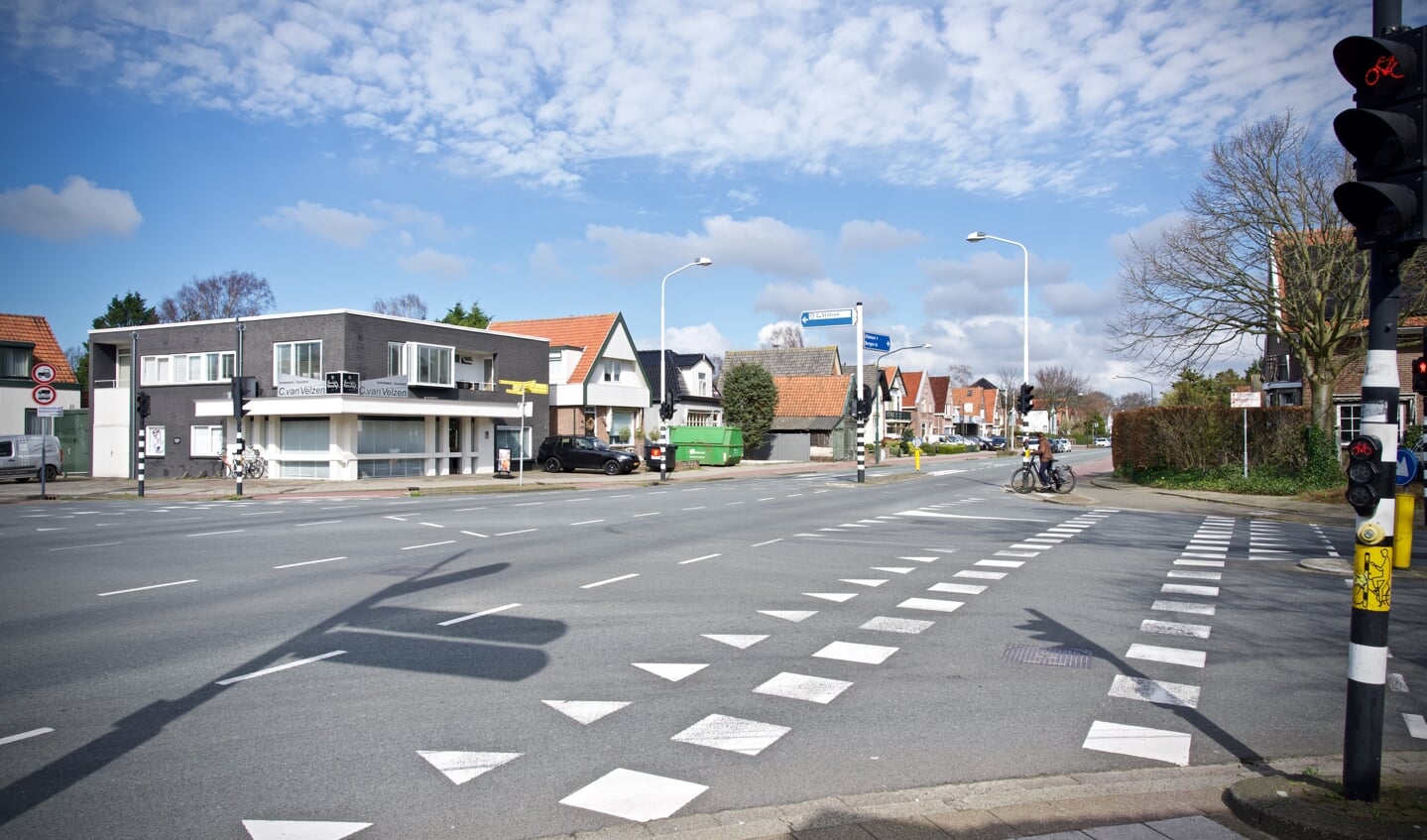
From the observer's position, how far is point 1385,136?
13.7ft

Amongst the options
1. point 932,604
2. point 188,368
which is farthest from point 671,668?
point 188,368

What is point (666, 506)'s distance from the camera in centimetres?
2170

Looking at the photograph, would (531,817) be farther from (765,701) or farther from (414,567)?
(414,567)

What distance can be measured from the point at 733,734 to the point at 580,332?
44.1 m

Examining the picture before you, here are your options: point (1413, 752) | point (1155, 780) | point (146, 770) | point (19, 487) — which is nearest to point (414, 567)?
point (146, 770)

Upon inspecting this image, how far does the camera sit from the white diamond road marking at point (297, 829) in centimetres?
397

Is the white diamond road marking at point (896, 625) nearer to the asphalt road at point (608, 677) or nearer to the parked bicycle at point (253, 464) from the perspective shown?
the asphalt road at point (608, 677)

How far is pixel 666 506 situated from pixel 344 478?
1744 cm

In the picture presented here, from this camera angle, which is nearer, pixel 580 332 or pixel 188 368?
pixel 188 368

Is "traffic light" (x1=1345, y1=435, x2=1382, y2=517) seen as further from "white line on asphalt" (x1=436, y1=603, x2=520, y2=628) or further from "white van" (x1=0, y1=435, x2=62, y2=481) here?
"white van" (x1=0, y1=435, x2=62, y2=481)

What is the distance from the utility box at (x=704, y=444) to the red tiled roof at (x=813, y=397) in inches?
578

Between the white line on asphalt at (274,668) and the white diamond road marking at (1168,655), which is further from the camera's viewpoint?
the white diamond road marking at (1168,655)

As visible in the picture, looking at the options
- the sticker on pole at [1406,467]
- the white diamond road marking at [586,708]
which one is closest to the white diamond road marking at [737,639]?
the white diamond road marking at [586,708]

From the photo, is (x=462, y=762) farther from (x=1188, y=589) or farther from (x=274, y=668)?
(x=1188, y=589)
